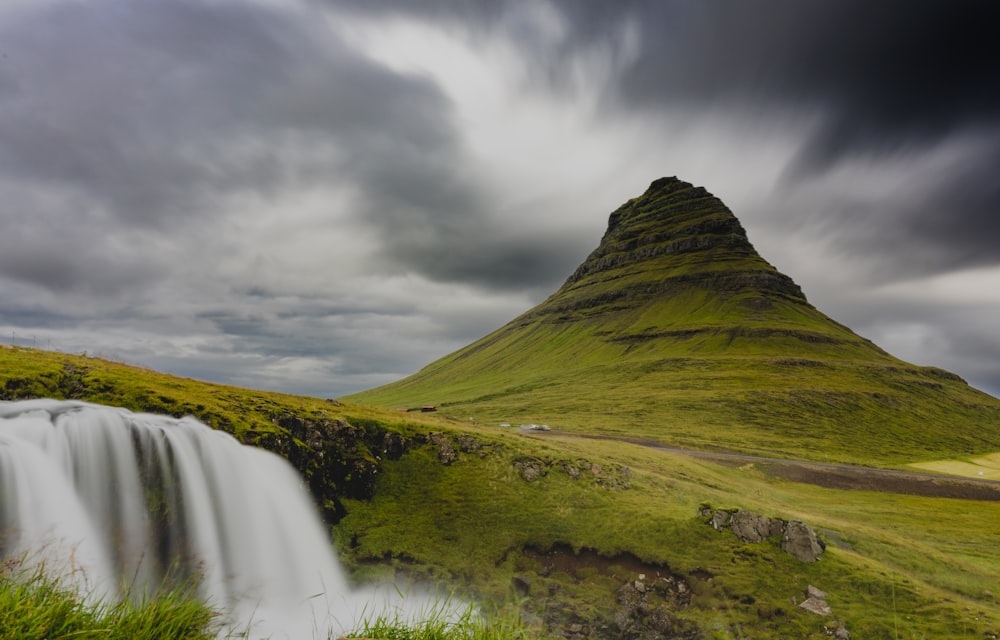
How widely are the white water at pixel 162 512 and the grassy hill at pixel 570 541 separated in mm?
4149

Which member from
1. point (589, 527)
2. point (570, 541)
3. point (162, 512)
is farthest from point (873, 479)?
point (162, 512)

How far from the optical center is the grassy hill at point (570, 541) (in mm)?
27141

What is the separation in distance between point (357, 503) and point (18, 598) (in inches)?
1269

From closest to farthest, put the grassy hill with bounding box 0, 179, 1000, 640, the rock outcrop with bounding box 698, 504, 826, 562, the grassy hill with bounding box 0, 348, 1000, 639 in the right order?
1. the grassy hill with bounding box 0, 348, 1000, 639
2. the grassy hill with bounding box 0, 179, 1000, 640
3. the rock outcrop with bounding box 698, 504, 826, 562

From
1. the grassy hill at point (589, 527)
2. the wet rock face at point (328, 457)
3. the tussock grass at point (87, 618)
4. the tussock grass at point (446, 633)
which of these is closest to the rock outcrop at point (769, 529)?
the grassy hill at point (589, 527)

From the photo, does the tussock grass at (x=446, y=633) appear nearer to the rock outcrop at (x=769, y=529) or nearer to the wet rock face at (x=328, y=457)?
the wet rock face at (x=328, y=457)

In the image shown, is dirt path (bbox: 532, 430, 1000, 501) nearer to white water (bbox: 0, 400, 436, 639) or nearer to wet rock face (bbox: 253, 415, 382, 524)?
wet rock face (bbox: 253, 415, 382, 524)

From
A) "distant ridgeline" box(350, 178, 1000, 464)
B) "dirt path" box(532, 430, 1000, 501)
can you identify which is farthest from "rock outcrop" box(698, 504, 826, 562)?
"distant ridgeline" box(350, 178, 1000, 464)

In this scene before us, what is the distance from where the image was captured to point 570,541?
1335 inches

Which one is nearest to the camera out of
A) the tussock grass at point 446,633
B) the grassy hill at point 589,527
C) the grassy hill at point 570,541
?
the tussock grass at point 446,633

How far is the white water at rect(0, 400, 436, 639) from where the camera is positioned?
19.9m

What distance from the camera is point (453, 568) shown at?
3195 centimetres

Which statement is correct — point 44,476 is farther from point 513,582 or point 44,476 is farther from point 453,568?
point 513,582

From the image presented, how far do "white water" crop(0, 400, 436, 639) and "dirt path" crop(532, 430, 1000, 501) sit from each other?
53352mm
